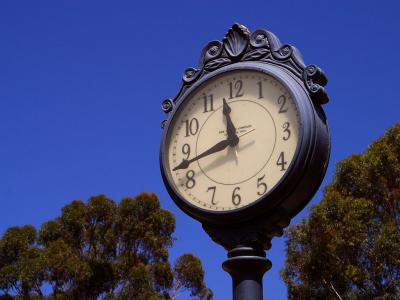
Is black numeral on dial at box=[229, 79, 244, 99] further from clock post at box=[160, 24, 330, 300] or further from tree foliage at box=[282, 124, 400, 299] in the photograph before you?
tree foliage at box=[282, 124, 400, 299]

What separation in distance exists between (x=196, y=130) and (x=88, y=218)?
1518cm

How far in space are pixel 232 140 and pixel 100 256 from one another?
15.3m

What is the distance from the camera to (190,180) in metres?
2.98

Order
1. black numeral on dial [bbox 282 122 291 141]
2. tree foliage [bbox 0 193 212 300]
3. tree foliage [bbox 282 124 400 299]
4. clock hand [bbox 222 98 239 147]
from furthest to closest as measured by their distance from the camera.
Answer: tree foliage [bbox 0 193 212 300] < tree foliage [bbox 282 124 400 299] < clock hand [bbox 222 98 239 147] < black numeral on dial [bbox 282 122 291 141]

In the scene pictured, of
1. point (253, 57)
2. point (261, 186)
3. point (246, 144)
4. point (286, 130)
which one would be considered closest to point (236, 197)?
point (261, 186)

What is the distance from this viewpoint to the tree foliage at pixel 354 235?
13016 millimetres

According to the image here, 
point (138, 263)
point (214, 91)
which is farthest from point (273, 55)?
point (138, 263)

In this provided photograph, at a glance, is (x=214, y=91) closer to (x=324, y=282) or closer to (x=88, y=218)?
(x=324, y=282)

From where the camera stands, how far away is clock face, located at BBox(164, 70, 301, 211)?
281 centimetres

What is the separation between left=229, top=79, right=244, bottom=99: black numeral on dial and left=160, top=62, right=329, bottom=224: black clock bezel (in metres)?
0.13

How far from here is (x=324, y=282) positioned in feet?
45.6

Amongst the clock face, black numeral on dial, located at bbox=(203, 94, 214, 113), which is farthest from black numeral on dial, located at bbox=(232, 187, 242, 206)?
black numeral on dial, located at bbox=(203, 94, 214, 113)

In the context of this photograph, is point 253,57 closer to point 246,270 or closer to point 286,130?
point 286,130

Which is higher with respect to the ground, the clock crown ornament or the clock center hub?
the clock crown ornament
